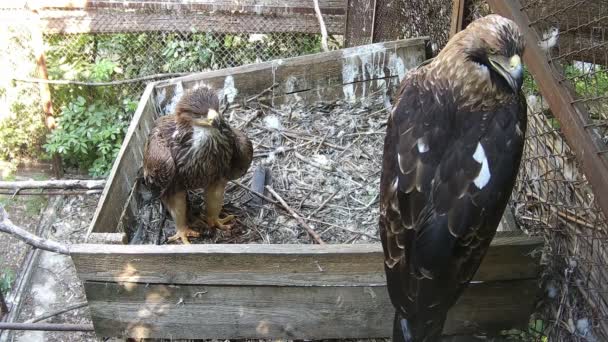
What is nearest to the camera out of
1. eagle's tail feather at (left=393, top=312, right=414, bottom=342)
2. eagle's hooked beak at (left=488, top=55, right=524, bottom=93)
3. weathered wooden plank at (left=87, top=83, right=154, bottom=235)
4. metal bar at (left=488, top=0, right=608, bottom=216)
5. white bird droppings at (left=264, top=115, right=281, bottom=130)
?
eagle's hooked beak at (left=488, top=55, right=524, bottom=93)

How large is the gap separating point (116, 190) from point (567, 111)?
2.35m

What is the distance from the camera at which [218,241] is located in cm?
355

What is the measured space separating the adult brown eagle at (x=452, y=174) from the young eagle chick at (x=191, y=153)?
1048 millimetres

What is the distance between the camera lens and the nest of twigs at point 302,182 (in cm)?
359

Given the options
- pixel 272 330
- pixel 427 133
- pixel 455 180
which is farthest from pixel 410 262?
pixel 272 330

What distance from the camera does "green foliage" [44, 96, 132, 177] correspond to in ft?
21.4

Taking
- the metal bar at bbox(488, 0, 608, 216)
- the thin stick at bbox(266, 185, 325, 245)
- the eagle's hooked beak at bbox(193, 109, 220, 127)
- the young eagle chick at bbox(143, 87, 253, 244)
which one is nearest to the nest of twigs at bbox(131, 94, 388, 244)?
the thin stick at bbox(266, 185, 325, 245)

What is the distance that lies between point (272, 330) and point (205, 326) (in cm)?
34

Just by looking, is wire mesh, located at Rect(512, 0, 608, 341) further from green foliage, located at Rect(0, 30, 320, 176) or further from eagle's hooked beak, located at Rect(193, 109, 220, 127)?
green foliage, located at Rect(0, 30, 320, 176)

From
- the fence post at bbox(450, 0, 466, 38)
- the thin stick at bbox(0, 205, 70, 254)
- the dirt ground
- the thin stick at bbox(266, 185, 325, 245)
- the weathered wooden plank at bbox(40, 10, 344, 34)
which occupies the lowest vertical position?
the dirt ground

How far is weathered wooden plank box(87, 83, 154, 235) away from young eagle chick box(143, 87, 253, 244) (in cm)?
17

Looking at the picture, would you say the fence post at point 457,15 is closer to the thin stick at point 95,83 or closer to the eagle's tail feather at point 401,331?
the eagle's tail feather at point 401,331

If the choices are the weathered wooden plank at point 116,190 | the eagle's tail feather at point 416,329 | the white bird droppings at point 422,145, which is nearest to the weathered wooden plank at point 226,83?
the weathered wooden plank at point 116,190

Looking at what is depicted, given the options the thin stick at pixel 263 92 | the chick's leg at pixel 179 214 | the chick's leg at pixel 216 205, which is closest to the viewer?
the chick's leg at pixel 179 214
